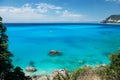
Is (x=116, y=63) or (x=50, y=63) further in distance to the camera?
(x=50, y=63)

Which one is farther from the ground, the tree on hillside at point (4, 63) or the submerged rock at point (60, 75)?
the tree on hillside at point (4, 63)

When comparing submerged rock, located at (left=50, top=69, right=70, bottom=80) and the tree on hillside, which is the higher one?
the tree on hillside

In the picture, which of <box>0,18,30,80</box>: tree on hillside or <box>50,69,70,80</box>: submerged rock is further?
<box>50,69,70,80</box>: submerged rock

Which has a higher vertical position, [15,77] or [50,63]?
[15,77]

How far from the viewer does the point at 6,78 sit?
1351 centimetres

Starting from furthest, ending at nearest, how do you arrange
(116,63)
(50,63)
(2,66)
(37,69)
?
1. (50,63)
2. (37,69)
3. (116,63)
4. (2,66)

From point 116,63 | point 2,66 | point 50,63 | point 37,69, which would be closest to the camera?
point 2,66

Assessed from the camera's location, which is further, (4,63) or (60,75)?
(60,75)

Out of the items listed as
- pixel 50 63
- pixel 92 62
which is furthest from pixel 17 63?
pixel 92 62

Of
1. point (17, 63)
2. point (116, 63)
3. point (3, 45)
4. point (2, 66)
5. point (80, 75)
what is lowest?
point (17, 63)

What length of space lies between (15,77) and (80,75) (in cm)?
1092

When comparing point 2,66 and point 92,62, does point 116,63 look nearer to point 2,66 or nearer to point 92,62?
point 2,66

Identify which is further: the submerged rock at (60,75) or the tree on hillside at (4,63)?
the submerged rock at (60,75)

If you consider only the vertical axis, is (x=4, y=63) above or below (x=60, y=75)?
above
